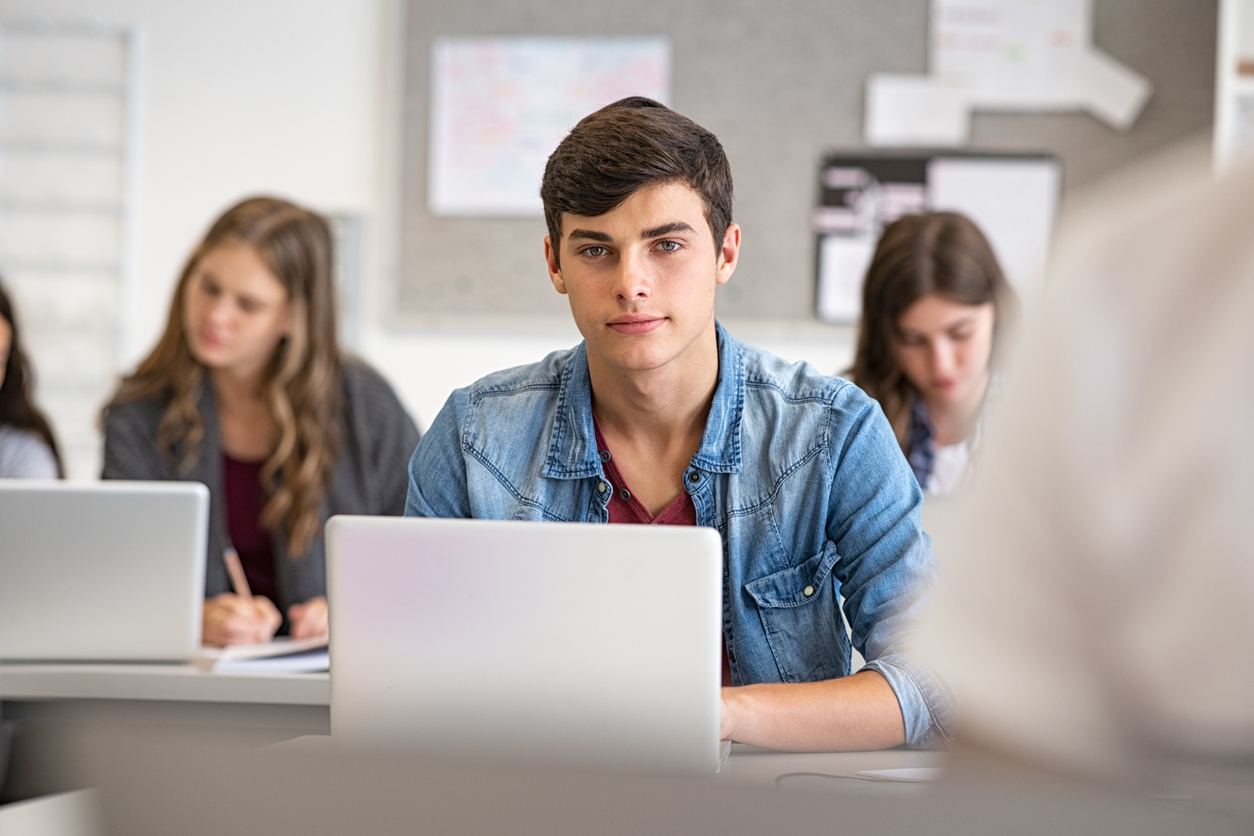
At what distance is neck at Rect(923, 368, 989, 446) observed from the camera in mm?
2225

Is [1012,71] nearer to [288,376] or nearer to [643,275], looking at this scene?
[288,376]

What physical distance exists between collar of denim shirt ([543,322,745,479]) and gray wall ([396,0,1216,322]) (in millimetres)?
1944

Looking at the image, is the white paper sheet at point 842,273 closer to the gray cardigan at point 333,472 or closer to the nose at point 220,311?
the gray cardigan at point 333,472

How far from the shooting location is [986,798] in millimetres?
329

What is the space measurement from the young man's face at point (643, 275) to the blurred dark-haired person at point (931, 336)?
3.01 feet

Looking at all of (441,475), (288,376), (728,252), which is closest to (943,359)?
(728,252)

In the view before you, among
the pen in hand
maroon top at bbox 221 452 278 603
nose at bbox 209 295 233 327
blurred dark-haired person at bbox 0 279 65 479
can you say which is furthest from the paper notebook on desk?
blurred dark-haired person at bbox 0 279 65 479

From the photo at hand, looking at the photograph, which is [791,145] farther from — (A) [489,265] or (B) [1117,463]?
(B) [1117,463]

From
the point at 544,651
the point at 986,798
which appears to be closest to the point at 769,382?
the point at 544,651

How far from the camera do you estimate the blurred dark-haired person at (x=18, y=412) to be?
230cm

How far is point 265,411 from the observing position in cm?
232

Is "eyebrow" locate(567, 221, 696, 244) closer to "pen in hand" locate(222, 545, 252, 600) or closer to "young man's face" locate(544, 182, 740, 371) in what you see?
"young man's face" locate(544, 182, 740, 371)

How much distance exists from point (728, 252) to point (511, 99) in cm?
215

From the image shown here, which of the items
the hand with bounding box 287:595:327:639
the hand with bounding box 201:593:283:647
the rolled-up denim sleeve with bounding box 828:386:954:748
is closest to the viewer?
the rolled-up denim sleeve with bounding box 828:386:954:748
